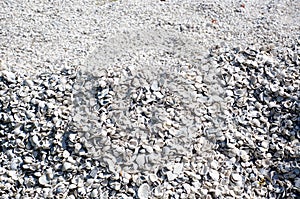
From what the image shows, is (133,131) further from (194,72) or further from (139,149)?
(194,72)

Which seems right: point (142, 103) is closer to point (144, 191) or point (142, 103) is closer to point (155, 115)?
point (155, 115)

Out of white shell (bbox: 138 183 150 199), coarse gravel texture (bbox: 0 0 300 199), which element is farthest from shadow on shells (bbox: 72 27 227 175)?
white shell (bbox: 138 183 150 199)

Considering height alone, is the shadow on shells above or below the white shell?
above

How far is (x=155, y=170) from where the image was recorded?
3113mm

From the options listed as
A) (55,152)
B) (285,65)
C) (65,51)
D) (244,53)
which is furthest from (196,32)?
(55,152)

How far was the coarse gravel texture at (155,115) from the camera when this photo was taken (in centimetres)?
314

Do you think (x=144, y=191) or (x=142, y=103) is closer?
(x=144, y=191)

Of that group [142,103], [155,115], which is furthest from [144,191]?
[142,103]

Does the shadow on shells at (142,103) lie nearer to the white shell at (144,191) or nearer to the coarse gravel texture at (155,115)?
the coarse gravel texture at (155,115)

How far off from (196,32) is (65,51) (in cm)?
128

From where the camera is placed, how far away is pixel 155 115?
3299mm

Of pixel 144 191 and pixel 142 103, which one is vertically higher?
pixel 142 103

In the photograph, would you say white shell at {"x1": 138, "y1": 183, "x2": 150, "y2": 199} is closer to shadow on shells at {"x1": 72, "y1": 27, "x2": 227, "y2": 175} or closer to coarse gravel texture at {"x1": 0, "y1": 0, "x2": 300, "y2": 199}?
coarse gravel texture at {"x1": 0, "y1": 0, "x2": 300, "y2": 199}

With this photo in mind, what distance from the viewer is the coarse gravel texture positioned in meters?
3.14
